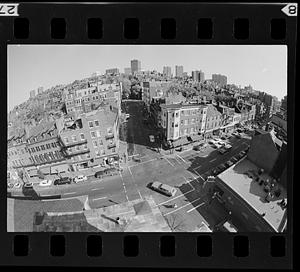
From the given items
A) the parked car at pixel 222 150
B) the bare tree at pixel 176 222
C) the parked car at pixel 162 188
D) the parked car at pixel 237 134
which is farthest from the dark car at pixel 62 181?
the parked car at pixel 237 134

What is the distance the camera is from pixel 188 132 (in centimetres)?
271

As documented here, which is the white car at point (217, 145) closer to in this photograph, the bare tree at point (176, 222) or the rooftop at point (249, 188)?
the rooftop at point (249, 188)

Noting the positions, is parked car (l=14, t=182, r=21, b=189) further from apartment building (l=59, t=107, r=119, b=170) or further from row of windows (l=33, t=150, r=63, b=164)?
apartment building (l=59, t=107, r=119, b=170)

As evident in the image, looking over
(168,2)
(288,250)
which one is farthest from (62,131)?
(288,250)

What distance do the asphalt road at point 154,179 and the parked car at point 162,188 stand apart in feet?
0.09

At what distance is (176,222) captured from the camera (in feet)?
8.46

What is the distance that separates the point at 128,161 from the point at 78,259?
2.89ft

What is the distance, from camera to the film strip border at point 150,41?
247 cm

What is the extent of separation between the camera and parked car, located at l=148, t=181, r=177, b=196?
2598 mm

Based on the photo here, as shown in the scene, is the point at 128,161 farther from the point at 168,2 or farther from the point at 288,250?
the point at 288,250

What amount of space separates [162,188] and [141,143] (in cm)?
41

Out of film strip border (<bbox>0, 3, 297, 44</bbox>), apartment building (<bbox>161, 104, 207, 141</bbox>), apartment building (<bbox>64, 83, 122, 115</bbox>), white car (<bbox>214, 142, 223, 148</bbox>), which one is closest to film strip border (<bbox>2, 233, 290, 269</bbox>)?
white car (<bbox>214, 142, 223, 148</bbox>)

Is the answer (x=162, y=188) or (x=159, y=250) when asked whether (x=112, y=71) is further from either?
(x=159, y=250)

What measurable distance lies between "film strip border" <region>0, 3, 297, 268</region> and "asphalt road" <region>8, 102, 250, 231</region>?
0.69 ft
